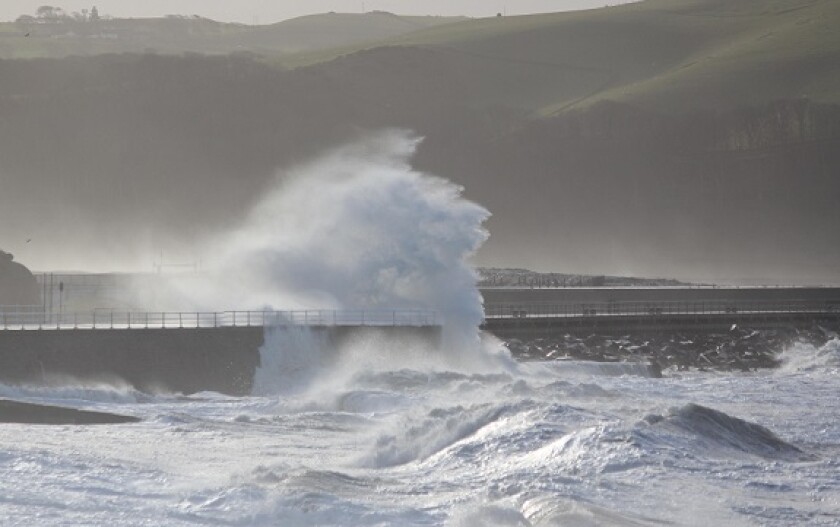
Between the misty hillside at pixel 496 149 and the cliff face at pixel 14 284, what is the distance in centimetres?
6154

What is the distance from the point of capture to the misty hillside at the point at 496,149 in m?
119

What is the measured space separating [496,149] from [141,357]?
3538 inches

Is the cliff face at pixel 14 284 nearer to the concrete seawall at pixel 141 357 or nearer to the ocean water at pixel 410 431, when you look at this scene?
the ocean water at pixel 410 431

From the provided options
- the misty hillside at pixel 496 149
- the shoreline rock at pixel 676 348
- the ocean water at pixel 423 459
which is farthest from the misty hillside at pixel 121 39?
the ocean water at pixel 423 459

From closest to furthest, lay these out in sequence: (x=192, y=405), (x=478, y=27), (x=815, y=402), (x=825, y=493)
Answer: (x=825, y=493)
(x=192, y=405)
(x=815, y=402)
(x=478, y=27)

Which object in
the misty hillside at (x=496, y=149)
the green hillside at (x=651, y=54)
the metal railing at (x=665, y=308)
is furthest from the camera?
the green hillside at (x=651, y=54)

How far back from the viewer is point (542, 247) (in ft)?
401

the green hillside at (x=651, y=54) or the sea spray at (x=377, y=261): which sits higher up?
the green hillside at (x=651, y=54)

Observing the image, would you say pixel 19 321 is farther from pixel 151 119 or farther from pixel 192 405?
pixel 151 119

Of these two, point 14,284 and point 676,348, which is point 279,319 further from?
point 676,348

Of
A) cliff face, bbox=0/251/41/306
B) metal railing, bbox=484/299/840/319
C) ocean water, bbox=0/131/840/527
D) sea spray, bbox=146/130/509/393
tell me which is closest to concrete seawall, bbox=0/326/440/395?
ocean water, bbox=0/131/840/527

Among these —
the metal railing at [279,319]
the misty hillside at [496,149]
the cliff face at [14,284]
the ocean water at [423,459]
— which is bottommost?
the ocean water at [423,459]

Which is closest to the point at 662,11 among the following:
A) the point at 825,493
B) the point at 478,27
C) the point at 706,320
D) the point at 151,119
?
the point at 478,27

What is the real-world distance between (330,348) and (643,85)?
331ft
